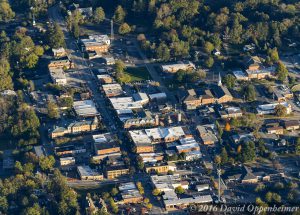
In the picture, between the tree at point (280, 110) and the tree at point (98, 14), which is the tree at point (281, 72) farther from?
the tree at point (98, 14)

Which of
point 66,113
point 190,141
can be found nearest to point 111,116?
point 66,113

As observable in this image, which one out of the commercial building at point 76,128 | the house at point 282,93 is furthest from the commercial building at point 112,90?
the house at point 282,93

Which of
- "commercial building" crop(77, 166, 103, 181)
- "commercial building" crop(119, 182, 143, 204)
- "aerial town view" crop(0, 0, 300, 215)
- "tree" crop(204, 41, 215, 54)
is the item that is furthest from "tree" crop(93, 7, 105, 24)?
"commercial building" crop(119, 182, 143, 204)

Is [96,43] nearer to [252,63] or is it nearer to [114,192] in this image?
[252,63]

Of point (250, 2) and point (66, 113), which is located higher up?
point (250, 2)

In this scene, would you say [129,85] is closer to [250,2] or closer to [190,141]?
[190,141]

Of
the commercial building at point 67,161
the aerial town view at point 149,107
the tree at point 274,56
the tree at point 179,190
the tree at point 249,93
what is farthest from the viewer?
the tree at point 274,56

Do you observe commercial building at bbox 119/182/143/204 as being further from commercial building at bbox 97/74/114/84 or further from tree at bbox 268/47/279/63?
tree at bbox 268/47/279/63

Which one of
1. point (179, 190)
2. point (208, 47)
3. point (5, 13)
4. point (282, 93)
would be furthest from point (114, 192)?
point (5, 13)
